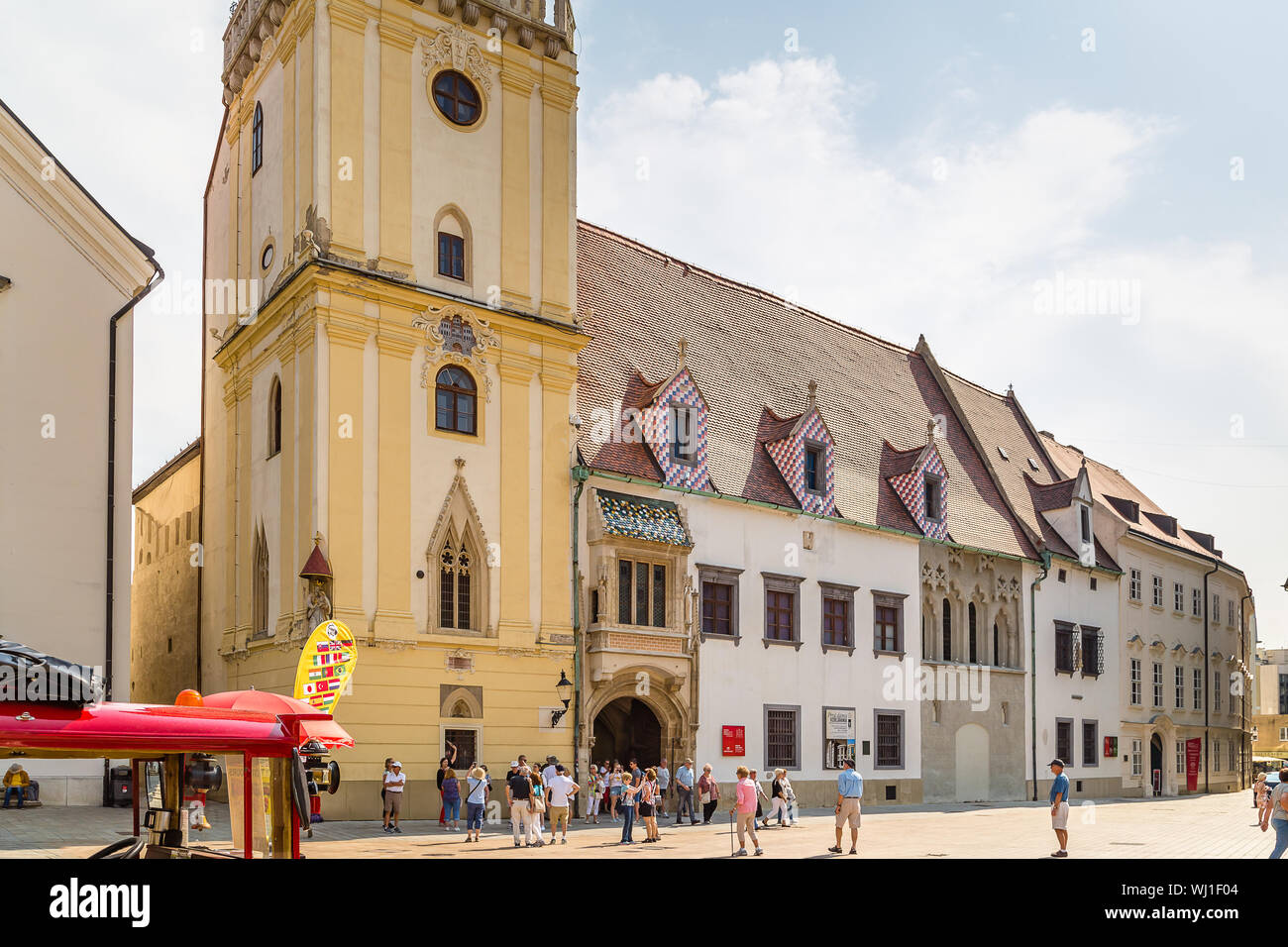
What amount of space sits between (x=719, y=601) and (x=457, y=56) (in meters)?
16.1

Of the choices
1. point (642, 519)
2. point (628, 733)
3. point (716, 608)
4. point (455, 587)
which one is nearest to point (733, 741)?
point (628, 733)

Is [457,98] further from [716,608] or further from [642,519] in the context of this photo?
[716,608]

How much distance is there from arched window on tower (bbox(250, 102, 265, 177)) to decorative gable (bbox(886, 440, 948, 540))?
72.6 ft

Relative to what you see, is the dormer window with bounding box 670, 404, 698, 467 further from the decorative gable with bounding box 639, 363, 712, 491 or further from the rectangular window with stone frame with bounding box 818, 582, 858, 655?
the rectangular window with stone frame with bounding box 818, 582, 858, 655

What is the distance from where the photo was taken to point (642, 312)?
39.5m

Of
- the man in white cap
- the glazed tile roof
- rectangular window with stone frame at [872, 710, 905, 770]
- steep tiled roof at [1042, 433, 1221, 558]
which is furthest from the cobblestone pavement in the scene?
steep tiled roof at [1042, 433, 1221, 558]

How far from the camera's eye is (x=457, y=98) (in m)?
33.3

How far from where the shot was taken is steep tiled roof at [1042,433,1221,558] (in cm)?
5716

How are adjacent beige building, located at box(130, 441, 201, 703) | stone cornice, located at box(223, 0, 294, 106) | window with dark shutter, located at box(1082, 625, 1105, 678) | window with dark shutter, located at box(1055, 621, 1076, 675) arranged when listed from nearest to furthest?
1. stone cornice, located at box(223, 0, 294, 106)
2. adjacent beige building, located at box(130, 441, 201, 703)
3. window with dark shutter, located at box(1055, 621, 1076, 675)
4. window with dark shutter, located at box(1082, 625, 1105, 678)

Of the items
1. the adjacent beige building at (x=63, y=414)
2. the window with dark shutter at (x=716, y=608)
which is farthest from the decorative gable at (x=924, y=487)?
the adjacent beige building at (x=63, y=414)

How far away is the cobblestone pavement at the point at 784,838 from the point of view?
71.9 feet

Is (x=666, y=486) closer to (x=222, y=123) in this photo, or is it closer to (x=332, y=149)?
(x=332, y=149)

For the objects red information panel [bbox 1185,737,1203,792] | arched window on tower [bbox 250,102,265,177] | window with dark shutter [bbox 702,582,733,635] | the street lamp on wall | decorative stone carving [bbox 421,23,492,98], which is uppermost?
decorative stone carving [bbox 421,23,492,98]

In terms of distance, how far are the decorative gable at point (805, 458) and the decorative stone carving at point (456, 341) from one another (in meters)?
10.4
